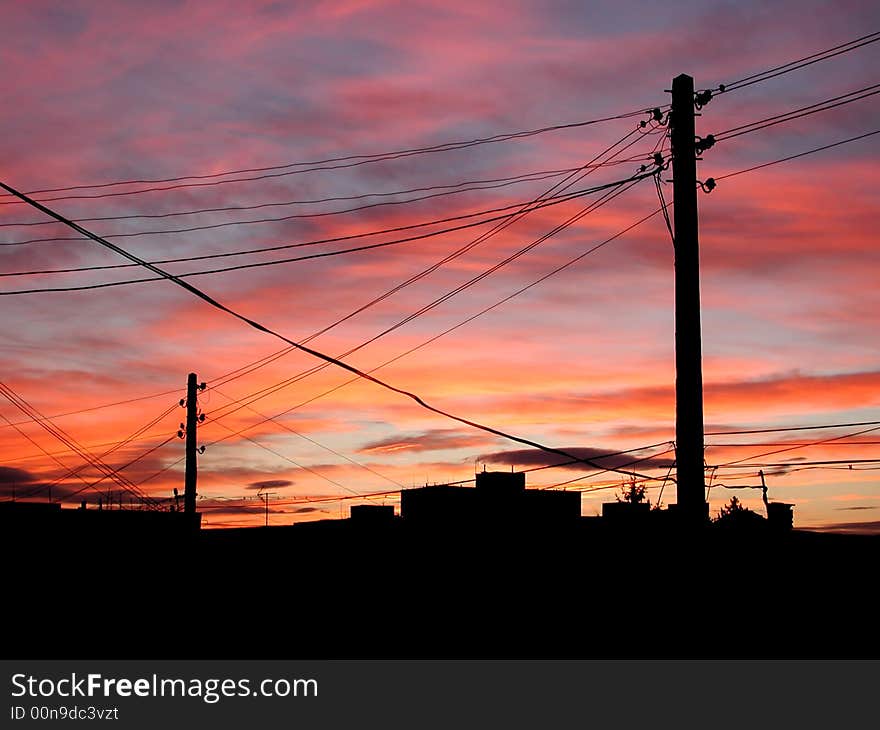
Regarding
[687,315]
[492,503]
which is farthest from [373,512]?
[687,315]

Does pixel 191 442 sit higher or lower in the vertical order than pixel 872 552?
higher

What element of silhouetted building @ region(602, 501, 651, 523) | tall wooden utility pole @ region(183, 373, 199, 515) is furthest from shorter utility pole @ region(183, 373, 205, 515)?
silhouetted building @ region(602, 501, 651, 523)

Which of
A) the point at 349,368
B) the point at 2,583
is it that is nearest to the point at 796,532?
the point at 349,368

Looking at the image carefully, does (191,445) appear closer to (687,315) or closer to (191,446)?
(191,446)

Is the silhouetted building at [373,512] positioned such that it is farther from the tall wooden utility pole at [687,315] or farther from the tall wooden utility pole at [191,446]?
the tall wooden utility pole at [687,315]

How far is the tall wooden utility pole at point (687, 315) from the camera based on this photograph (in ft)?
54.0

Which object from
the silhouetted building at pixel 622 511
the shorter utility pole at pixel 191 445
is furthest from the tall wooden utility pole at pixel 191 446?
the silhouetted building at pixel 622 511

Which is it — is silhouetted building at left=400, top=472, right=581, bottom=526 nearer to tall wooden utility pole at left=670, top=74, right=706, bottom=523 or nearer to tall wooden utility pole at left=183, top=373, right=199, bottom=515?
tall wooden utility pole at left=183, top=373, right=199, bottom=515

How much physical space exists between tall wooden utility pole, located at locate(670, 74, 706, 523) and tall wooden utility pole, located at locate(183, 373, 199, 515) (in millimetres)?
26371

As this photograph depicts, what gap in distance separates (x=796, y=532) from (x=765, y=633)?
6225 millimetres

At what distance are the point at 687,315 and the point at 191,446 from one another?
27.7m

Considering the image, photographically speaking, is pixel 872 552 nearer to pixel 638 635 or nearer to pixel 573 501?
pixel 638 635

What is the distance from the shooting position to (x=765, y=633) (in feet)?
63.0
